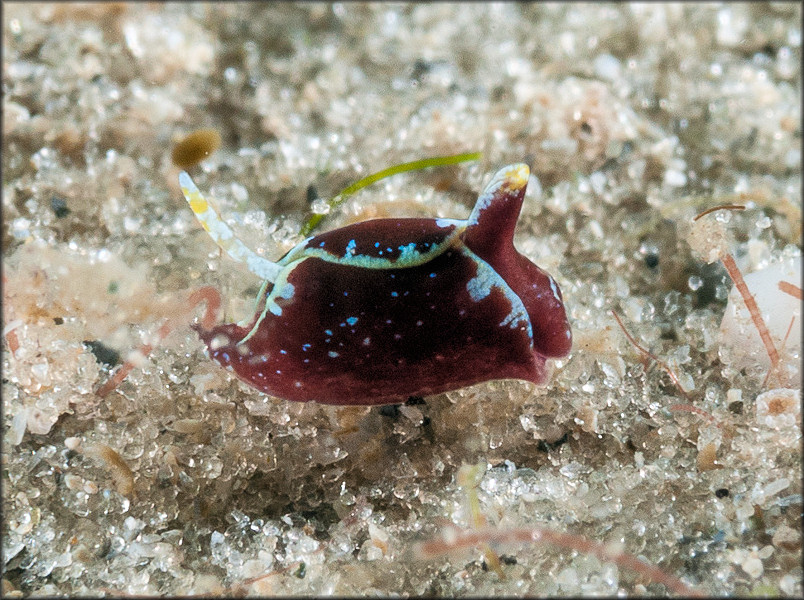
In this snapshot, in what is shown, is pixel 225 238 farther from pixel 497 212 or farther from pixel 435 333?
pixel 497 212

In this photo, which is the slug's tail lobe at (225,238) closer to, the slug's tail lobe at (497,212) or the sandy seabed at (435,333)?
the sandy seabed at (435,333)

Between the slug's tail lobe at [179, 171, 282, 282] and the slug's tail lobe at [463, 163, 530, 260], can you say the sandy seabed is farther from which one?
the slug's tail lobe at [463, 163, 530, 260]

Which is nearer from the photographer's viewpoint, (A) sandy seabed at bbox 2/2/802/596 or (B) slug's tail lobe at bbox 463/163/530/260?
(B) slug's tail lobe at bbox 463/163/530/260

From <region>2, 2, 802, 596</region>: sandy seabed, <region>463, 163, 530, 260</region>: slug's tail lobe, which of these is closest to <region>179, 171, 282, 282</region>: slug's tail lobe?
<region>2, 2, 802, 596</region>: sandy seabed

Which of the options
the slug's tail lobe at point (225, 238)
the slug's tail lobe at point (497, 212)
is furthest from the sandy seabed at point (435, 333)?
the slug's tail lobe at point (497, 212)

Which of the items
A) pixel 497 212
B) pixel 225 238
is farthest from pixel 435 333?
pixel 225 238
